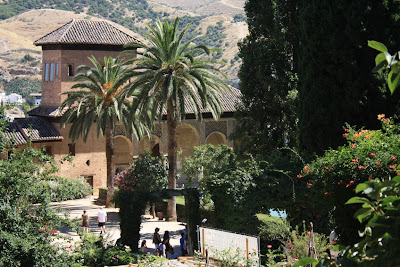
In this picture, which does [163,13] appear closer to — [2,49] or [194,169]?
[2,49]

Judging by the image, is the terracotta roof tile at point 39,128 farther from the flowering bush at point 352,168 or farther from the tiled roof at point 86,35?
the flowering bush at point 352,168

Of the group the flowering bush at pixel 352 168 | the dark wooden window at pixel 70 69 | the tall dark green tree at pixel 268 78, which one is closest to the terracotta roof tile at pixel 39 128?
the dark wooden window at pixel 70 69

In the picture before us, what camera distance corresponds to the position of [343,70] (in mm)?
15586

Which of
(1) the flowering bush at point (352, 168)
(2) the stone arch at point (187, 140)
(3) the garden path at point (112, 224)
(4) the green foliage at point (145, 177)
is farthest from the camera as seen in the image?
(2) the stone arch at point (187, 140)

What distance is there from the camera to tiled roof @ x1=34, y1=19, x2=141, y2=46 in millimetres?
35281

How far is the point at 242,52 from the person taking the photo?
23.4m

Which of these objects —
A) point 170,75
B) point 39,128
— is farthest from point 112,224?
point 39,128

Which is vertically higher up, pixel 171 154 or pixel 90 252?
pixel 171 154

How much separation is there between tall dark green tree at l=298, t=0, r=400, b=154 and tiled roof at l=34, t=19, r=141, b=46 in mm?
20578

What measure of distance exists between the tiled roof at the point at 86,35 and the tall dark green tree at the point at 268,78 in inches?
534

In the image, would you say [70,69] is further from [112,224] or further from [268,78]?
[268,78]

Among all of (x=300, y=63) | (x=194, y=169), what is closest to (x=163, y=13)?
(x=194, y=169)

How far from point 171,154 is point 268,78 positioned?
6535 millimetres

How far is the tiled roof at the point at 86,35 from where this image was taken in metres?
→ 35.3
